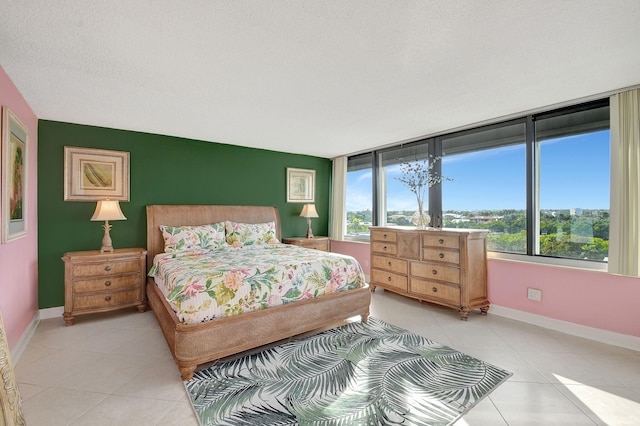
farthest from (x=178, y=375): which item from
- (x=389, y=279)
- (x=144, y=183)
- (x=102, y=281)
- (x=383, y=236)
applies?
(x=383, y=236)

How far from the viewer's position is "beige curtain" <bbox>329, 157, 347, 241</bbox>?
224 inches

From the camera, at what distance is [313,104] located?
3066mm

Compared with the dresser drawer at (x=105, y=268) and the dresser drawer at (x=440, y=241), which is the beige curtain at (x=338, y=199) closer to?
the dresser drawer at (x=440, y=241)

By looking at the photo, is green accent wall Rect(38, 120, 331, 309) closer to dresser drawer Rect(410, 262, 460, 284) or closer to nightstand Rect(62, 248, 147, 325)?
nightstand Rect(62, 248, 147, 325)

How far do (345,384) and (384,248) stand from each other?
7.97 feet

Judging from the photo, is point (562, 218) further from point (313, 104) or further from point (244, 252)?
point (244, 252)

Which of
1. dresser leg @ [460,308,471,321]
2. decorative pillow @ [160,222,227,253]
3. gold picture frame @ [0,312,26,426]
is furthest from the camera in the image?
decorative pillow @ [160,222,227,253]

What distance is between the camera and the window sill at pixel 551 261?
2.95 meters

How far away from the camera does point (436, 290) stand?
3682 millimetres

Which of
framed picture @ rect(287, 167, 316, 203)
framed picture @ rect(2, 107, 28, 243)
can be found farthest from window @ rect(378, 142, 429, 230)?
framed picture @ rect(2, 107, 28, 243)

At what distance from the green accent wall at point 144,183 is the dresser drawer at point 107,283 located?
0.57 meters

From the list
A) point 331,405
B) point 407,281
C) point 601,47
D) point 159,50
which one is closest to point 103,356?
point 331,405

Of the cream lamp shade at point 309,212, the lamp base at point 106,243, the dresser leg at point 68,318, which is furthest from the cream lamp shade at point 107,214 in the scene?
the cream lamp shade at point 309,212

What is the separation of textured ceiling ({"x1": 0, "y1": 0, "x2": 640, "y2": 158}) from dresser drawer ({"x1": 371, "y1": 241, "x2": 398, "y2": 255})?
1.78 metres
